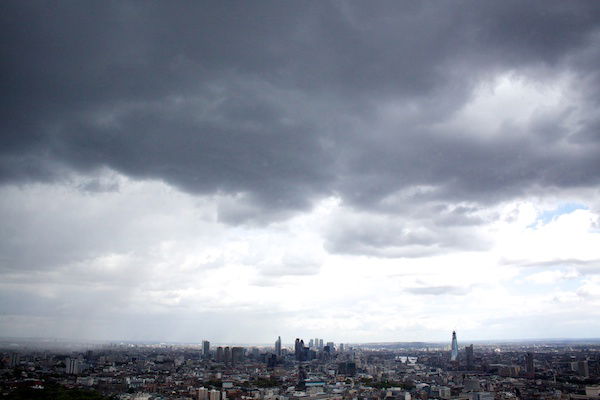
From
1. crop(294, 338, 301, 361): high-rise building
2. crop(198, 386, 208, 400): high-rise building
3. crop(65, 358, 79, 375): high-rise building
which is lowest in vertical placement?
crop(294, 338, 301, 361): high-rise building

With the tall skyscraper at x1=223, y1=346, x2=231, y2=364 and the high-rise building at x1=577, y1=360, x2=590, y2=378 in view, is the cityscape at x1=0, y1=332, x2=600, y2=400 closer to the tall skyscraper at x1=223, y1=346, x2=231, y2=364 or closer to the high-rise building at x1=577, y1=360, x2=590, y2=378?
the high-rise building at x1=577, y1=360, x2=590, y2=378

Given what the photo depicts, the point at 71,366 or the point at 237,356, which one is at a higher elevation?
the point at 71,366

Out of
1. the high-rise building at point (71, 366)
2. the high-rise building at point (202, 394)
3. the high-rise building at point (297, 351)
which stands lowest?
the high-rise building at point (297, 351)

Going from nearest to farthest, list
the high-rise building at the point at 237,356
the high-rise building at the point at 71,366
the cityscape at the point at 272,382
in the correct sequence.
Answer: the cityscape at the point at 272,382
the high-rise building at the point at 71,366
the high-rise building at the point at 237,356

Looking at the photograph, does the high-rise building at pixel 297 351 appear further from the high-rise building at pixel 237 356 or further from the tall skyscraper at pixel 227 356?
the tall skyscraper at pixel 227 356

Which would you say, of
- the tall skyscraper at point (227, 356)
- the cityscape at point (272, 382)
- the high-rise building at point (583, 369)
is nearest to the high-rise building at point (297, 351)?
the tall skyscraper at point (227, 356)

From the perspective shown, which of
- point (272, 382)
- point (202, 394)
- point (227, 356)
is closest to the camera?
point (202, 394)

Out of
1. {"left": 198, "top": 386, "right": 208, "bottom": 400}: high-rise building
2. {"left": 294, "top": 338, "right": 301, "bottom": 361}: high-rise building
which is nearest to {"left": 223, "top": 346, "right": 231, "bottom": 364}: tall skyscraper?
{"left": 294, "top": 338, "right": 301, "bottom": 361}: high-rise building

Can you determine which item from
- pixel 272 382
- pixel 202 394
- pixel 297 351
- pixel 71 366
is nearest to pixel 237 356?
pixel 297 351

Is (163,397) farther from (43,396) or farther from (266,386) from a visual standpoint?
(266,386)

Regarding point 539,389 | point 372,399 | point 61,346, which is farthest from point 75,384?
point 539,389

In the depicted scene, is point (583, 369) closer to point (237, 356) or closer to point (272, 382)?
point (272, 382)
